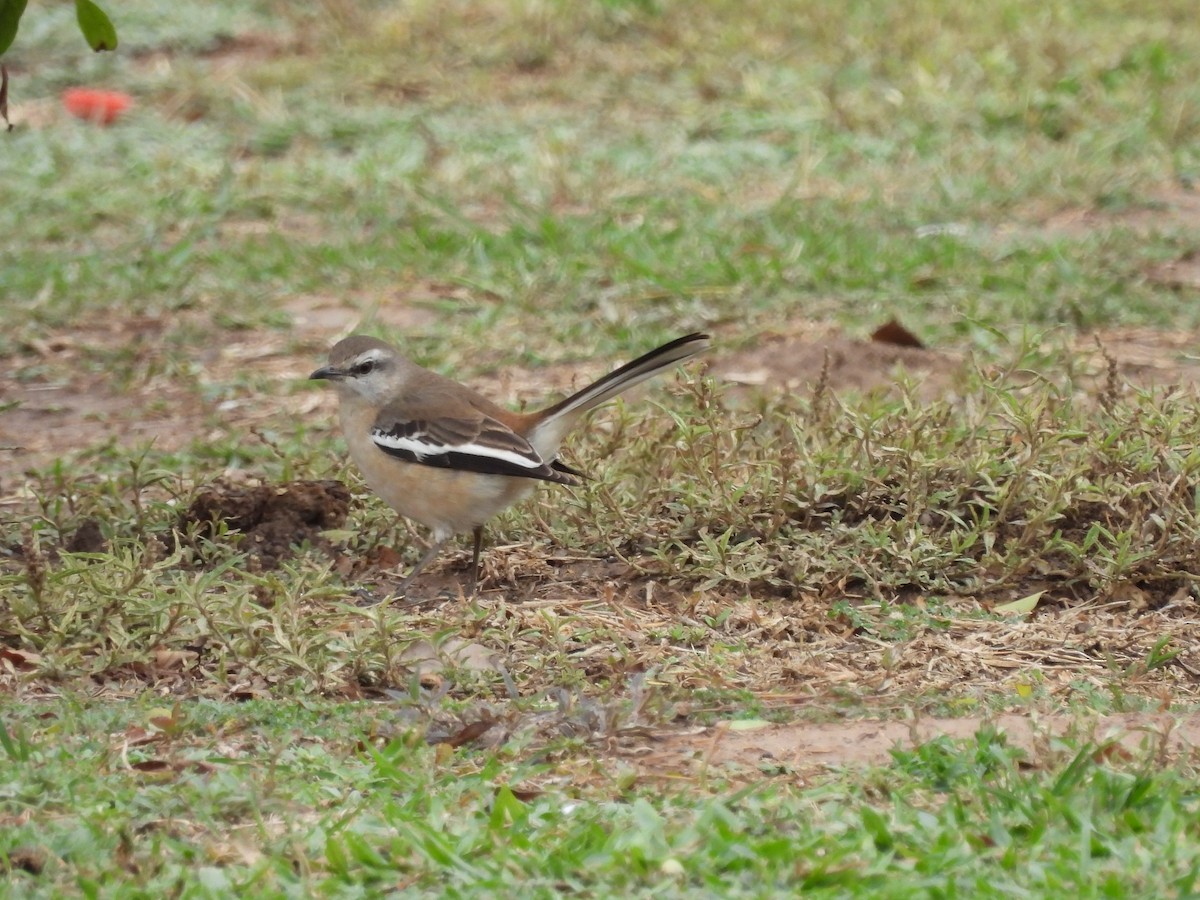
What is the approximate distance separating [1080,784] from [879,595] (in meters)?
1.45

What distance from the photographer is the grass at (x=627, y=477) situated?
3.98 meters

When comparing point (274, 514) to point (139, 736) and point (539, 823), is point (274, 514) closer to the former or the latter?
point (139, 736)

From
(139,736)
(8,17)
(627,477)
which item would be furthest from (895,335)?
(139,736)

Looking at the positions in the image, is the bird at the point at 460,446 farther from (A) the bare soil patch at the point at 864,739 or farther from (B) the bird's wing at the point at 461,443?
(A) the bare soil patch at the point at 864,739

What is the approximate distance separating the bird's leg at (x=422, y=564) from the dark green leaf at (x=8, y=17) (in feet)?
6.70

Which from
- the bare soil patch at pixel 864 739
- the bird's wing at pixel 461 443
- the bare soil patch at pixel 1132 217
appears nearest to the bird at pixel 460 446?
the bird's wing at pixel 461 443

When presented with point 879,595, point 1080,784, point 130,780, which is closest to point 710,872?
point 1080,784

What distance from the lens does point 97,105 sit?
1170 cm

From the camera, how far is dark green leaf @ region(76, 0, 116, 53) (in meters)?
5.20

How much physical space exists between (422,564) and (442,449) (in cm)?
39

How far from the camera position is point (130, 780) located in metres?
4.17

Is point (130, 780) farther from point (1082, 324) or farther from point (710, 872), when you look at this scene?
point (1082, 324)

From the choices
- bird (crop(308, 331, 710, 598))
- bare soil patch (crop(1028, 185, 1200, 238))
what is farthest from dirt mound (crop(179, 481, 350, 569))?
bare soil patch (crop(1028, 185, 1200, 238))

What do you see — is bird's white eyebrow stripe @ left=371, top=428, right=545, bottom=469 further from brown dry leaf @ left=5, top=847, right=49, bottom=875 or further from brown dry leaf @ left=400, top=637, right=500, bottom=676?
brown dry leaf @ left=5, top=847, right=49, bottom=875
